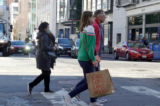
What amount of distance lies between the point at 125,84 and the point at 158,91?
4.53 ft

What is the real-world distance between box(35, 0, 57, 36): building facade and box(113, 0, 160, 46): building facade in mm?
32331

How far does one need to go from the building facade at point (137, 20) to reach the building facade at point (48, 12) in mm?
32331

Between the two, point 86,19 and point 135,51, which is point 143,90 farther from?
point 135,51

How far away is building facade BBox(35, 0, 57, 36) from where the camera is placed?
237 feet

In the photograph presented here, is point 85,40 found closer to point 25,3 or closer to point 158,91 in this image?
point 158,91

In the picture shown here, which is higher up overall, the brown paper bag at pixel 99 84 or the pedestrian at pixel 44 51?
the pedestrian at pixel 44 51

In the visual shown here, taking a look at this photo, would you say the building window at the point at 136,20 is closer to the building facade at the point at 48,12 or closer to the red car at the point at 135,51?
the red car at the point at 135,51

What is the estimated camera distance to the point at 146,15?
110ft

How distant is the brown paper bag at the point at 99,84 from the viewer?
5.82 meters

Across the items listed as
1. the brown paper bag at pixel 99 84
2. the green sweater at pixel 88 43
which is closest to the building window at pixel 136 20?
the green sweater at pixel 88 43

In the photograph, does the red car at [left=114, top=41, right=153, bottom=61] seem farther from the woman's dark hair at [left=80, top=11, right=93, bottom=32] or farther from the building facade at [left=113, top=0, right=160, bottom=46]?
the woman's dark hair at [left=80, top=11, right=93, bottom=32]

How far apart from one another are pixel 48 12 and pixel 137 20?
46.4 meters

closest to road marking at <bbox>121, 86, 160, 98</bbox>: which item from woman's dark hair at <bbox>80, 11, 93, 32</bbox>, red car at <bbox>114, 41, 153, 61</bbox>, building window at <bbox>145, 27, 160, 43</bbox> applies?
woman's dark hair at <bbox>80, 11, 93, 32</bbox>

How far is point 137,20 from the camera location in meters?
35.6
